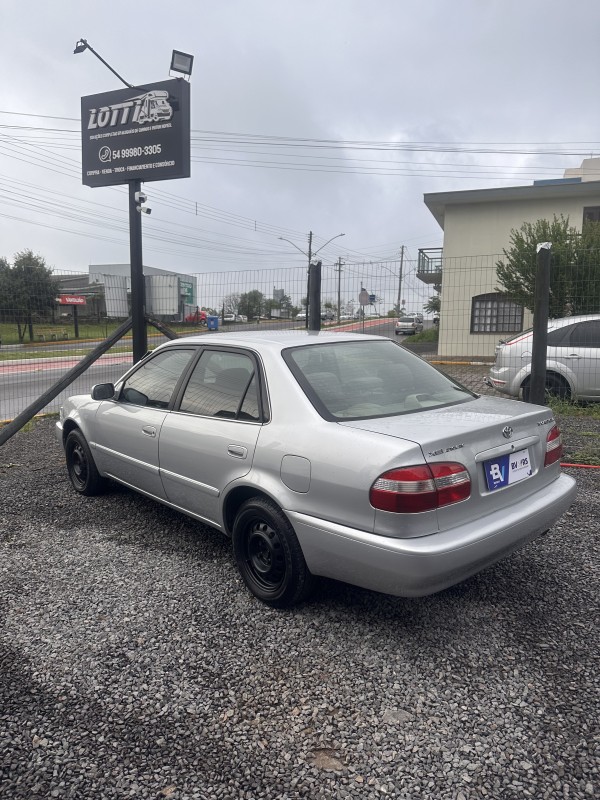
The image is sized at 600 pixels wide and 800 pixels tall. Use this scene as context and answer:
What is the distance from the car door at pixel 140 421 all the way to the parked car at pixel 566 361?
219 inches

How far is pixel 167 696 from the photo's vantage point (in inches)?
99.8

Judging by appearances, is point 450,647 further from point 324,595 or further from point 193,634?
point 193,634

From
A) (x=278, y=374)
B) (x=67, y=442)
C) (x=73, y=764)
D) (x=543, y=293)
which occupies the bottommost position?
(x=73, y=764)

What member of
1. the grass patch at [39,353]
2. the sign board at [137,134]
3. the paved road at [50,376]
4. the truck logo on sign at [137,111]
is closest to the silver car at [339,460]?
the sign board at [137,134]

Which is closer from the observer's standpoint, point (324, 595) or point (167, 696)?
point (167, 696)

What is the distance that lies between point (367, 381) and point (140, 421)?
172 centimetres

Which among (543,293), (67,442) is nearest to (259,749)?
(67,442)

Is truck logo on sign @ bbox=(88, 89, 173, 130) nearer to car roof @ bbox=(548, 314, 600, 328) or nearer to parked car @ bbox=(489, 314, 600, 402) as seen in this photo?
parked car @ bbox=(489, 314, 600, 402)

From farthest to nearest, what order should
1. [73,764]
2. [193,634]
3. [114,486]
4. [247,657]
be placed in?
[114,486]
[193,634]
[247,657]
[73,764]

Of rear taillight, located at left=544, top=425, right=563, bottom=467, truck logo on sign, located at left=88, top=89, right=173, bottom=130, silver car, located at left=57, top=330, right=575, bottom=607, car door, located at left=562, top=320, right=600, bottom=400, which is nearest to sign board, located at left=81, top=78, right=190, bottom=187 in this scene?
truck logo on sign, located at left=88, top=89, right=173, bottom=130

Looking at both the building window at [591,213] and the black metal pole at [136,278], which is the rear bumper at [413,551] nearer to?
the black metal pole at [136,278]

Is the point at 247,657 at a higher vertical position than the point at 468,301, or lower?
lower

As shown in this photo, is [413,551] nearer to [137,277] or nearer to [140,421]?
[140,421]

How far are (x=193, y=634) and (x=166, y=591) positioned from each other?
52cm
